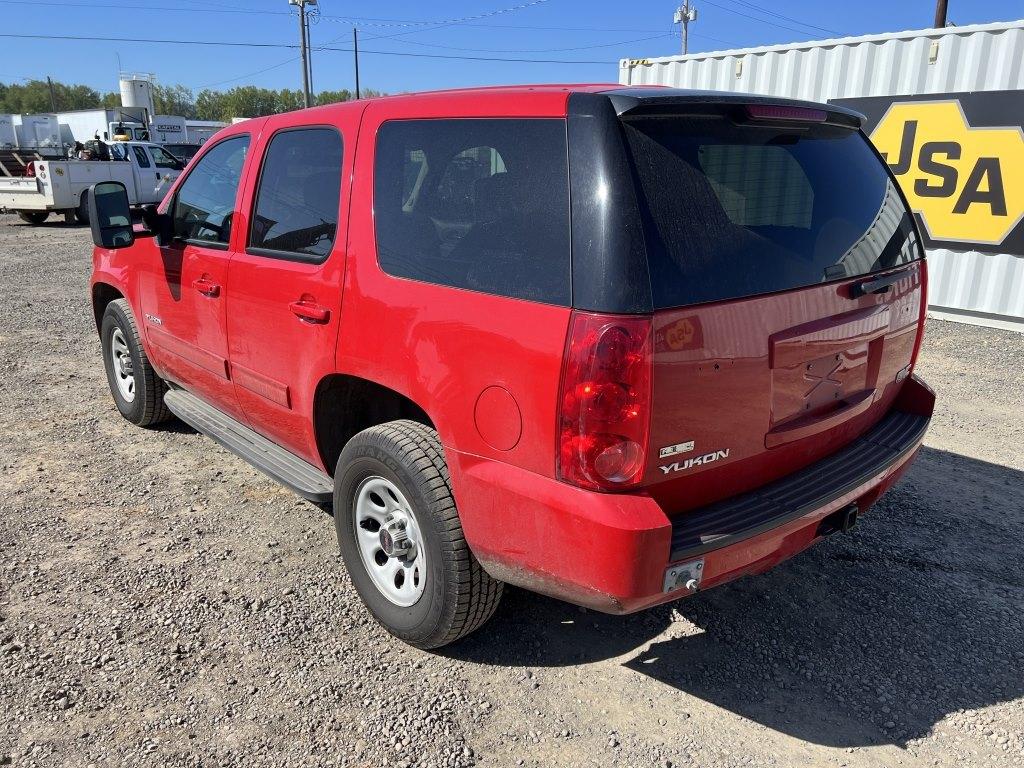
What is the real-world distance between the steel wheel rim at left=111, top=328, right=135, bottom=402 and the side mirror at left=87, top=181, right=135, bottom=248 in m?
1.20

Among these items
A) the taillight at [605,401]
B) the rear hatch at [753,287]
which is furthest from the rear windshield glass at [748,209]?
the taillight at [605,401]

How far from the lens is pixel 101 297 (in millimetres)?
5371

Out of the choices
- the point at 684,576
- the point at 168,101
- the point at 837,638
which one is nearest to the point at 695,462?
the point at 684,576

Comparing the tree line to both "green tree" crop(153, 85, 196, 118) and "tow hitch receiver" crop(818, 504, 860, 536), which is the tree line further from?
"tow hitch receiver" crop(818, 504, 860, 536)

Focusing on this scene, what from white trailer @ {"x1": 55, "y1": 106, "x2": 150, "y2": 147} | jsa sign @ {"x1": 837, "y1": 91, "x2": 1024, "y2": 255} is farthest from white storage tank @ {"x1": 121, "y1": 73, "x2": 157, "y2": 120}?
jsa sign @ {"x1": 837, "y1": 91, "x2": 1024, "y2": 255}

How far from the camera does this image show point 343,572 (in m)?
3.44

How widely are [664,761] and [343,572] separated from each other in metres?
1.64

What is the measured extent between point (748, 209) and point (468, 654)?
6.14ft

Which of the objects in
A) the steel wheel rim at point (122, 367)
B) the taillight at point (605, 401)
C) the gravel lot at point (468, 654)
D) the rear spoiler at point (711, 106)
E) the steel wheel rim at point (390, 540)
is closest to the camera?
Result: the taillight at point (605, 401)

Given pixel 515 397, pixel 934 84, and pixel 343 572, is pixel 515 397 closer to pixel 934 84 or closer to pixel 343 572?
pixel 343 572

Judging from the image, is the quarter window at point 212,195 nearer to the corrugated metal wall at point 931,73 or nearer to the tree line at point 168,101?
the corrugated metal wall at point 931,73

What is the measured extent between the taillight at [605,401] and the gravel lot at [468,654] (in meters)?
0.97

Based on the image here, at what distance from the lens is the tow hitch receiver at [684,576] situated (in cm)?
220

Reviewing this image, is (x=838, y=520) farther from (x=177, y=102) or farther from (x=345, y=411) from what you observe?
(x=177, y=102)
